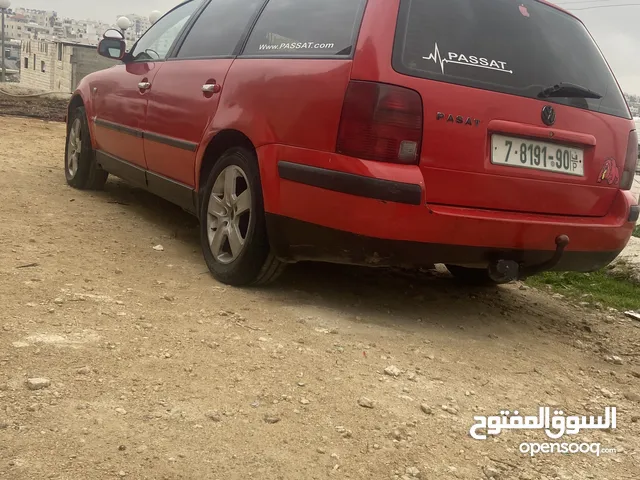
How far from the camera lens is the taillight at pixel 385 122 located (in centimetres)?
295

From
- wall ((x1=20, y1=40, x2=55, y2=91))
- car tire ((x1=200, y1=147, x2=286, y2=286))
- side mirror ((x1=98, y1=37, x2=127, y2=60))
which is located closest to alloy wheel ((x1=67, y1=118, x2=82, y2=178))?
side mirror ((x1=98, y1=37, x2=127, y2=60))

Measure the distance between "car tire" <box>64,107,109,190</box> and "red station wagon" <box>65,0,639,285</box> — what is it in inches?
91.3

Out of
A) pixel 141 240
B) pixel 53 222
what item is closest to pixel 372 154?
pixel 141 240

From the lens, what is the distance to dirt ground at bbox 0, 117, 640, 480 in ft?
6.67

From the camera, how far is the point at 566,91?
331 cm

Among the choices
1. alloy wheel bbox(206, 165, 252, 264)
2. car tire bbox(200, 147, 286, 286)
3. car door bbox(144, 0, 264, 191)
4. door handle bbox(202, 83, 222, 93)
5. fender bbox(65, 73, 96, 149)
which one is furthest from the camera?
fender bbox(65, 73, 96, 149)

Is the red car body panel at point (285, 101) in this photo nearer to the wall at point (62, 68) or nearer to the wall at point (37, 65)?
the wall at point (62, 68)

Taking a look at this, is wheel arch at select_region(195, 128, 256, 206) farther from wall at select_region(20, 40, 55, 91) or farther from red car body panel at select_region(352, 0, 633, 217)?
wall at select_region(20, 40, 55, 91)

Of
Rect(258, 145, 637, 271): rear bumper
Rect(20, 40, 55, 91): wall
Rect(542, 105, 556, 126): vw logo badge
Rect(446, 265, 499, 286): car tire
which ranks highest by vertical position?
Rect(542, 105, 556, 126): vw logo badge

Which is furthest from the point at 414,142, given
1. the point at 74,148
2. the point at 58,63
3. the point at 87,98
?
the point at 58,63

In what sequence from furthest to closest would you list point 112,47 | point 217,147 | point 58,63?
point 58,63 < point 112,47 < point 217,147

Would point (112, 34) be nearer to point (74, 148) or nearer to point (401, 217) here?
point (74, 148)

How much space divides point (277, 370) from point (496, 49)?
5.86 ft
